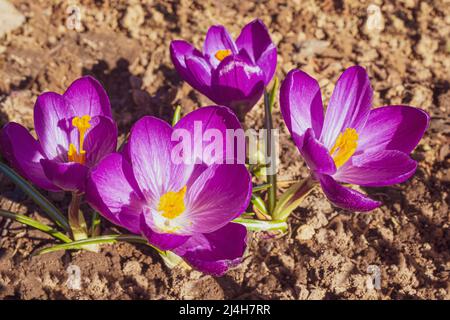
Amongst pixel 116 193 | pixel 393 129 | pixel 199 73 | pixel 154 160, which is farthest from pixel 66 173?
pixel 393 129

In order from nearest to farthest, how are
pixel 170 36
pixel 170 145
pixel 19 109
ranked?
1. pixel 170 145
2. pixel 19 109
3. pixel 170 36

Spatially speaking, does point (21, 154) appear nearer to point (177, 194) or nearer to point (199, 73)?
point (177, 194)

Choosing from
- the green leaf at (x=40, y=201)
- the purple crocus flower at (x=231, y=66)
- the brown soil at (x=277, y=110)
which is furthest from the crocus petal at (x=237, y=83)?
the green leaf at (x=40, y=201)

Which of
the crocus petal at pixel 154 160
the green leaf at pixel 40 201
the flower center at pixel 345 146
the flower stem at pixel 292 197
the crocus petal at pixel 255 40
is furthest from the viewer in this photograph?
the crocus petal at pixel 255 40

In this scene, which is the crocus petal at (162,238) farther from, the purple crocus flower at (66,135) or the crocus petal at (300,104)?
the crocus petal at (300,104)
